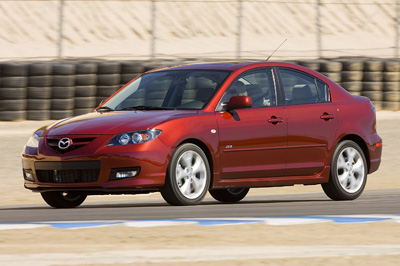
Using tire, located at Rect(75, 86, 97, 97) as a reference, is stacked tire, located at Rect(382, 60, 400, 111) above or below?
above

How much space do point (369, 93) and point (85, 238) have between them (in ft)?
46.2

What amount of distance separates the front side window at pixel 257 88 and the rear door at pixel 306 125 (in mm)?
180

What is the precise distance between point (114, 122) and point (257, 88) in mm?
1711

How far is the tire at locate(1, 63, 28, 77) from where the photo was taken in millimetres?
19031

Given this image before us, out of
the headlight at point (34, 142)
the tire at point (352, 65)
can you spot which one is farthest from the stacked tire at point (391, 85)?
the headlight at point (34, 142)

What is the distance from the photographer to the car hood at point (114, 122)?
34.0 ft

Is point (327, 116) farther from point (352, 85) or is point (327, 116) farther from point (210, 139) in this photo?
point (352, 85)

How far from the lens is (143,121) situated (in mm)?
10438

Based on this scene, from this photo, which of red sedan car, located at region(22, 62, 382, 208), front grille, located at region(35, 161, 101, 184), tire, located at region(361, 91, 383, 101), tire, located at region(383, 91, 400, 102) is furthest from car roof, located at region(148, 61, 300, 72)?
tire, located at region(383, 91, 400, 102)

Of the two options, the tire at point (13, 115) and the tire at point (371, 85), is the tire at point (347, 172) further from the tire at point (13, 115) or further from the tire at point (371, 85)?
the tire at point (371, 85)

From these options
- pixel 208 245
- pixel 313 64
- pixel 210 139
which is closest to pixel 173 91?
pixel 210 139

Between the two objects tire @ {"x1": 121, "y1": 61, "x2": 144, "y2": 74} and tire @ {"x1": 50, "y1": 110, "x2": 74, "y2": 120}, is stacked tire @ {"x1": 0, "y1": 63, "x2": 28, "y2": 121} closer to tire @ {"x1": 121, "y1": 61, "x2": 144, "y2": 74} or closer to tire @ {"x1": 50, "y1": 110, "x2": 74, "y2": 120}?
tire @ {"x1": 50, "y1": 110, "x2": 74, "y2": 120}

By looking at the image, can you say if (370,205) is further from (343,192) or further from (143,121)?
(143,121)

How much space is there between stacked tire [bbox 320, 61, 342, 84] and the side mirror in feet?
33.1
